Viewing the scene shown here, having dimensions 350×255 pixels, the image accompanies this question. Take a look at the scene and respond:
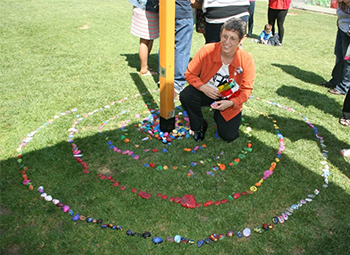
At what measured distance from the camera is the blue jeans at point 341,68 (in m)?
5.20

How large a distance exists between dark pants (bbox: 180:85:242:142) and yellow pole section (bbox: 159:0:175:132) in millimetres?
221

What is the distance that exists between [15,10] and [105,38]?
19.6 feet

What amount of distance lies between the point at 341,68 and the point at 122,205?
487 cm

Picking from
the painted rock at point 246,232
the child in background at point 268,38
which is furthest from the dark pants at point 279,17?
the painted rock at point 246,232

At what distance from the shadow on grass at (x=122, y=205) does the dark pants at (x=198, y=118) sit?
1.47 feet

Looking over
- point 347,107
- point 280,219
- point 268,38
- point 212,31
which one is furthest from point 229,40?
point 268,38

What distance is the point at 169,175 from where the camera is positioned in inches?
127

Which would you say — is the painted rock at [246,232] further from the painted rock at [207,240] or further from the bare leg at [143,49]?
the bare leg at [143,49]

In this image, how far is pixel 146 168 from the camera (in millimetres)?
3332

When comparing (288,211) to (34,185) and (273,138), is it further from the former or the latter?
(34,185)

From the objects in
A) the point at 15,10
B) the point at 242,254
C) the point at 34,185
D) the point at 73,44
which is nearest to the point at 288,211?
the point at 242,254

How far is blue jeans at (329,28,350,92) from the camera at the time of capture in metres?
5.20

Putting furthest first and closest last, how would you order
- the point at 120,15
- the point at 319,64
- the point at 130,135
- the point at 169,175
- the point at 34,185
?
the point at 120,15 → the point at 319,64 → the point at 130,135 → the point at 169,175 → the point at 34,185

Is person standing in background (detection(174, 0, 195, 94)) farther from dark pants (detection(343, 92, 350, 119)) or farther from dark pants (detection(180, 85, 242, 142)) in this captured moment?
dark pants (detection(343, 92, 350, 119))
